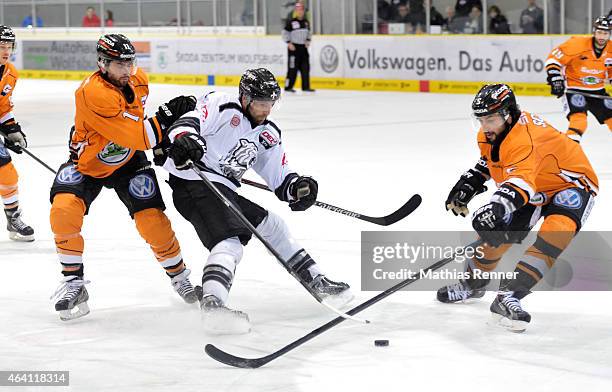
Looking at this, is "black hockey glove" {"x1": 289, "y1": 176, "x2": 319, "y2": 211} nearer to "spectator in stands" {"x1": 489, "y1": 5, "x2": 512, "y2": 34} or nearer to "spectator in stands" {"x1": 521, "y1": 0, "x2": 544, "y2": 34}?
"spectator in stands" {"x1": 521, "y1": 0, "x2": 544, "y2": 34}

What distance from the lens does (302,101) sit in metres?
13.7

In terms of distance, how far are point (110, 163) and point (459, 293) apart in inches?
58.3

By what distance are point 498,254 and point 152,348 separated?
1418 mm

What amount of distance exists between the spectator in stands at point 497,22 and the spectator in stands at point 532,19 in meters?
0.25

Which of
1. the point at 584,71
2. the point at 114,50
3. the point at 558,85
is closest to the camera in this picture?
the point at 114,50

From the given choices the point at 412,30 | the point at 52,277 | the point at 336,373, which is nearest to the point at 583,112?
the point at 52,277

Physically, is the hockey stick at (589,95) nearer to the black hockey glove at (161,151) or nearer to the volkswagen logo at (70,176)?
the black hockey glove at (161,151)

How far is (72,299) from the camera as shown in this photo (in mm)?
3959

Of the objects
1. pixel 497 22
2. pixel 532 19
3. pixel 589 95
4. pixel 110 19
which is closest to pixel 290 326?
pixel 589 95

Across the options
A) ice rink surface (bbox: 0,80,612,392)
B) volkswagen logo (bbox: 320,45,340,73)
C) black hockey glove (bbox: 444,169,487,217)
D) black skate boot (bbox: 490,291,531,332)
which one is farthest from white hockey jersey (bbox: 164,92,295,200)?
volkswagen logo (bbox: 320,45,340,73)

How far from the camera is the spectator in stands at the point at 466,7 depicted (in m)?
14.3

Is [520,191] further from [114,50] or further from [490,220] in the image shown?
[114,50]

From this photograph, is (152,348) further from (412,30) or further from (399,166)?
(412,30)

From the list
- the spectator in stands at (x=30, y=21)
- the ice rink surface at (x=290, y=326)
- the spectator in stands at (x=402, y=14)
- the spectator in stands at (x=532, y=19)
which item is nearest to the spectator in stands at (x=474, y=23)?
the spectator in stands at (x=532, y=19)
